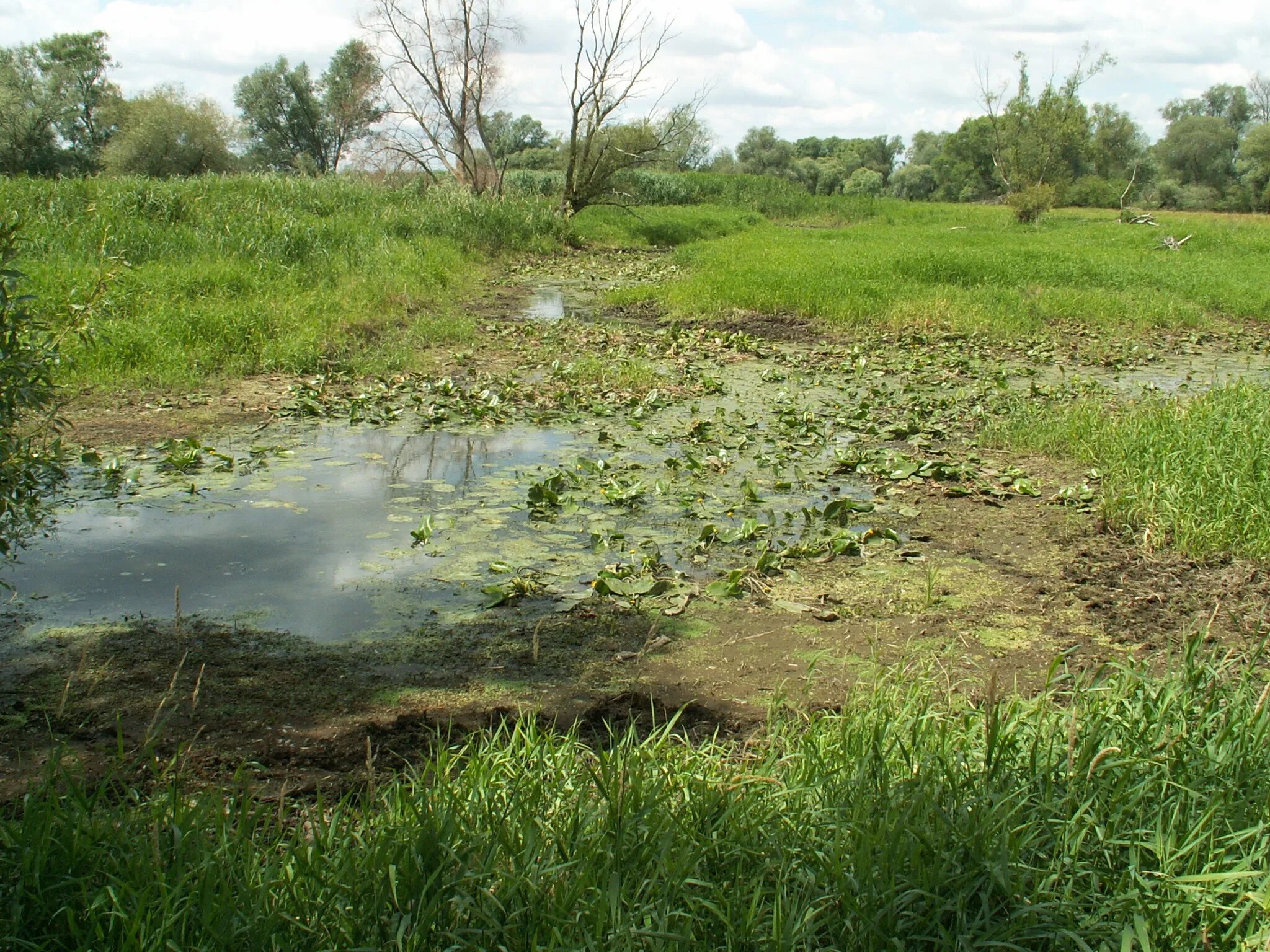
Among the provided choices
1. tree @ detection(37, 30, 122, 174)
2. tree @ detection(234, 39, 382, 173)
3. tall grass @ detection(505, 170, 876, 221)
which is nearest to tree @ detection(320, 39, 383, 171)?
tree @ detection(234, 39, 382, 173)

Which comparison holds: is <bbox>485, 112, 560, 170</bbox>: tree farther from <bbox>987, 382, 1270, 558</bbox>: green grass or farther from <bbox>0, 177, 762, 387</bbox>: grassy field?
<bbox>987, 382, 1270, 558</bbox>: green grass

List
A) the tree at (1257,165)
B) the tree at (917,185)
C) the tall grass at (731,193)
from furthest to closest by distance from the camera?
the tree at (917,185), the tree at (1257,165), the tall grass at (731,193)

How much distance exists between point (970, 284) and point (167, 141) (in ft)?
130

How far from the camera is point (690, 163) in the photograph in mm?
62750

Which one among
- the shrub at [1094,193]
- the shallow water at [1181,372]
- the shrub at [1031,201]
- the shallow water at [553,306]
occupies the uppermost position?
the shrub at [1094,193]

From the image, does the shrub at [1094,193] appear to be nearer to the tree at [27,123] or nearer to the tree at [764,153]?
the tree at [764,153]

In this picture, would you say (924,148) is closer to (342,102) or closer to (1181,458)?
(342,102)

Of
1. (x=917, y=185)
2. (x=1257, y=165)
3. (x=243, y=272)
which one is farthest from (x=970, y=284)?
(x=917, y=185)

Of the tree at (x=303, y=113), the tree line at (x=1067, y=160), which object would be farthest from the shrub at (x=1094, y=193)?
the tree at (x=303, y=113)

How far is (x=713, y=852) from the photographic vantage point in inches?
91.5

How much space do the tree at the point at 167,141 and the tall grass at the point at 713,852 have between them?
43102mm

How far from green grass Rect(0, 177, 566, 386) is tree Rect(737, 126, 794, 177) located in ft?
191

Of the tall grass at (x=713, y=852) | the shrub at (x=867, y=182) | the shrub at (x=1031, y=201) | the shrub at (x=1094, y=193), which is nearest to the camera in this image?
the tall grass at (x=713, y=852)

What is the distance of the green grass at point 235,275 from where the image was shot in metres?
8.58
